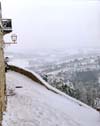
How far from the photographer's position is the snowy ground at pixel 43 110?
16.1m

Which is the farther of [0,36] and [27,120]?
[27,120]

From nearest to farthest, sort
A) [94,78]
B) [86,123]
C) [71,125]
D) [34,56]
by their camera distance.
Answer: [71,125]
[86,123]
[94,78]
[34,56]

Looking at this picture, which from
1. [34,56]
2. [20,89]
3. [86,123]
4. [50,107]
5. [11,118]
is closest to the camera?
[11,118]

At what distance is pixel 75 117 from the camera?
18344 millimetres

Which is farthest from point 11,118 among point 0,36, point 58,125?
point 0,36

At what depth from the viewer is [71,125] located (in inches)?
652

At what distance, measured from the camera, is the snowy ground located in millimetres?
16078

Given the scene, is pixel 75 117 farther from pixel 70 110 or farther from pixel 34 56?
pixel 34 56

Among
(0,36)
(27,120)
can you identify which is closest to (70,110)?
(27,120)

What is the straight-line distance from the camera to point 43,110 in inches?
707

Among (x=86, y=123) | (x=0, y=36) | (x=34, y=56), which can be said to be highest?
(x=0, y=36)

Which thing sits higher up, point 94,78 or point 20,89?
point 20,89

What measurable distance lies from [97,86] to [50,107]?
6015 centimetres

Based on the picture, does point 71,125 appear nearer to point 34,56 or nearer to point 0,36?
point 0,36
